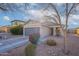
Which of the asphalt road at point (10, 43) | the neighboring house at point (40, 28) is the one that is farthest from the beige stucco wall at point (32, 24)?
the asphalt road at point (10, 43)

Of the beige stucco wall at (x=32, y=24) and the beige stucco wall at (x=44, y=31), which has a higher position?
the beige stucco wall at (x=32, y=24)

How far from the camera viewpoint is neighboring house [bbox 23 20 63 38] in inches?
52.2

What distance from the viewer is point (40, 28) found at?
1334mm

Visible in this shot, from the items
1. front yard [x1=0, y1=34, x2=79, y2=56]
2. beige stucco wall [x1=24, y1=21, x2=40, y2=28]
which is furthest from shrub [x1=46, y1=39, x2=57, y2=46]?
beige stucco wall [x1=24, y1=21, x2=40, y2=28]

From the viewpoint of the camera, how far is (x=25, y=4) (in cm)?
133

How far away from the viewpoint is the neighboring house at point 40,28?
4.35 feet

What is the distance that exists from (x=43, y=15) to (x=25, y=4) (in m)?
0.18

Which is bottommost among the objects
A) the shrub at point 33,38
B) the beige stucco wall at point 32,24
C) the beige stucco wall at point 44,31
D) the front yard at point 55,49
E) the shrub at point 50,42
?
the front yard at point 55,49

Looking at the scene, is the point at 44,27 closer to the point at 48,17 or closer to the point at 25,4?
the point at 48,17

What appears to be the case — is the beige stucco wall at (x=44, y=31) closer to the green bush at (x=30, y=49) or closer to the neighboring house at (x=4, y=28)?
the green bush at (x=30, y=49)

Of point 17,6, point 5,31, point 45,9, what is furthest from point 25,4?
point 5,31

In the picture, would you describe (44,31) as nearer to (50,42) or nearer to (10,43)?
(50,42)

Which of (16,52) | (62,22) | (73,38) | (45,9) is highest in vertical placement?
(45,9)

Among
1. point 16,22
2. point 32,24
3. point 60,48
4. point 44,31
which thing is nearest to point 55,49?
point 60,48
